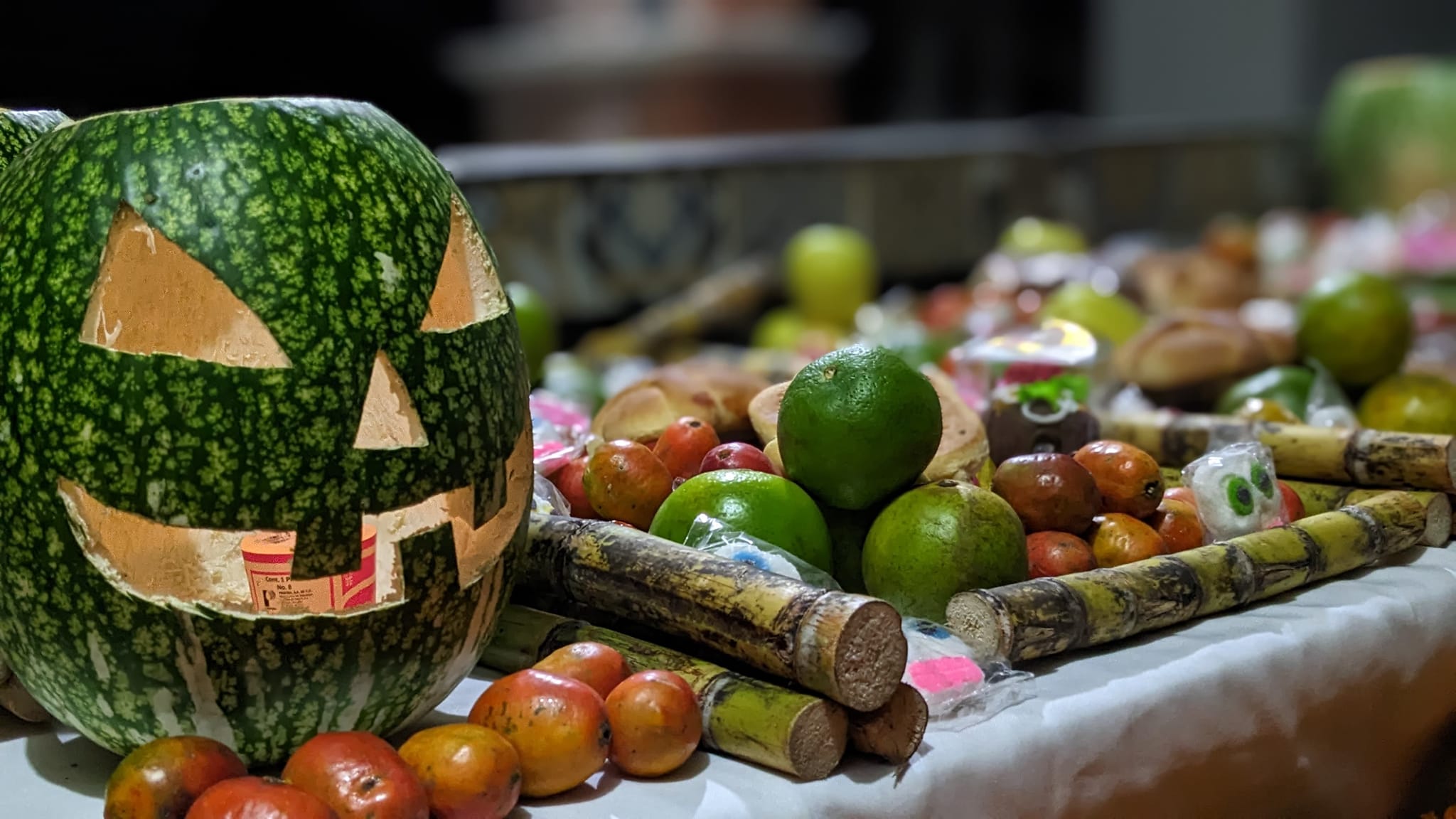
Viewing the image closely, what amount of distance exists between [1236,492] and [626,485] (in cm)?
75

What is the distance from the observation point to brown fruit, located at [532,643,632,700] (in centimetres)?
127

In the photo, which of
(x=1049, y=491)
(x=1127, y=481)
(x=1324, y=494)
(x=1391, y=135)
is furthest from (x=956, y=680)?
(x=1391, y=135)

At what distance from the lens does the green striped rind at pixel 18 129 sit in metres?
1.39

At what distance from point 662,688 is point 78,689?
19.8 inches

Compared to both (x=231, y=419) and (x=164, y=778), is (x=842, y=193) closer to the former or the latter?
(x=231, y=419)

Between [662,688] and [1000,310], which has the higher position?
[662,688]

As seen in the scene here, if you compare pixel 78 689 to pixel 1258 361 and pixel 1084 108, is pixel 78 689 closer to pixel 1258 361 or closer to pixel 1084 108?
pixel 1258 361

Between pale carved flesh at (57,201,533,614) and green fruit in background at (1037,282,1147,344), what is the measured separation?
200 centimetres

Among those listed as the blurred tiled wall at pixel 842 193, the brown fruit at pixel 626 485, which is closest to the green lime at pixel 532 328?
the brown fruit at pixel 626 485

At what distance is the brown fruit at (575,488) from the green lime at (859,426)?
29 centimetres

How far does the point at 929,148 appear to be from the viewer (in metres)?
5.70

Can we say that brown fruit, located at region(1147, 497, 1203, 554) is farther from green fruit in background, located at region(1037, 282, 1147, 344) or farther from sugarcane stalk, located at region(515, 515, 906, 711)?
green fruit in background, located at region(1037, 282, 1147, 344)

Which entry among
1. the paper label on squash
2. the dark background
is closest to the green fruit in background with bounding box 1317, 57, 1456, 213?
the dark background

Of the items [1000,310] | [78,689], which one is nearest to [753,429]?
[78,689]
